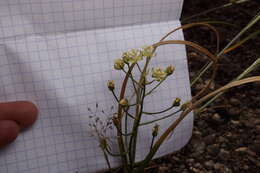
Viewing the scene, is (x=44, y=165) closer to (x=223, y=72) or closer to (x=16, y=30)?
(x=16, y=30)


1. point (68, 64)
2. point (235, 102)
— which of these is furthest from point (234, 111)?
point (68, 64)

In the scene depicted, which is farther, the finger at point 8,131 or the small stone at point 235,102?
the small stone at point 235,102

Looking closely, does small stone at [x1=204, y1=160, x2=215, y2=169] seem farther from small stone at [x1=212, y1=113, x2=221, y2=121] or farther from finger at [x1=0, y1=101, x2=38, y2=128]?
finger at [x1=0, y1=101, x2=38, y2=128]

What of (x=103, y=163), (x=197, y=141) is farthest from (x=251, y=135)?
(x=103, y=163)

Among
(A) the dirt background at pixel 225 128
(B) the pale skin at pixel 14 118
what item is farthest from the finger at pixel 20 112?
(A) the dirt background at pixel 225 128

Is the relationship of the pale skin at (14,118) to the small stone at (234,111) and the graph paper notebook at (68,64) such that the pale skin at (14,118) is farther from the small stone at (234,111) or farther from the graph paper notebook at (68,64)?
the small stone at (234,111)
